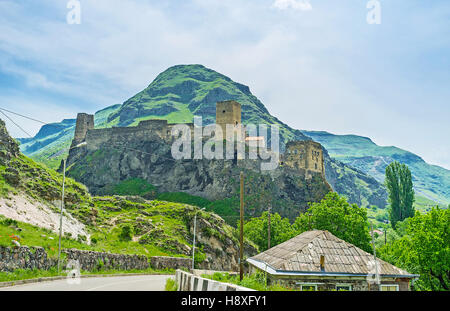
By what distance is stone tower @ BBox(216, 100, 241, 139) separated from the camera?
104 metres

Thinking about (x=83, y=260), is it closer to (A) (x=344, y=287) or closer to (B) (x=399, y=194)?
(A) (x=344, y=287)

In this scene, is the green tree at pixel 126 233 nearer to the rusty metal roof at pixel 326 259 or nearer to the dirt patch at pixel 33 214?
the dirt patch at pixel 33 214

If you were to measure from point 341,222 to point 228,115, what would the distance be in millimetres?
57554

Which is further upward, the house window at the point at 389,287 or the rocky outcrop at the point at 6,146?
the rocky outcrop at the point at 6,146

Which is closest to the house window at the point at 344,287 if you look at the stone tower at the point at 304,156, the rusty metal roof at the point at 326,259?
the rusty metal roof at the point at 326,259

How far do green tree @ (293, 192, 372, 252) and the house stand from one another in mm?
24540

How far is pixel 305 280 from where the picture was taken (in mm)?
23547

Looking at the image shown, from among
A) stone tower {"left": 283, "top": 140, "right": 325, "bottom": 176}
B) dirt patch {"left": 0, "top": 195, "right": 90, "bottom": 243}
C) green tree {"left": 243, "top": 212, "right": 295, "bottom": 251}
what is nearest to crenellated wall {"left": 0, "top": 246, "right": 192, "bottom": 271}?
dirt patch {"left": 0, "top": 195, "right": 90, "bottom": 243}

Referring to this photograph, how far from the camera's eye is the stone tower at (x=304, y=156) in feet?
338

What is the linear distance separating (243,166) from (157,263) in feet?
188

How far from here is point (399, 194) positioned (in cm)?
9744

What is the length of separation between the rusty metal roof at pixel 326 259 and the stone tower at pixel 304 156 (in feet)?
249
